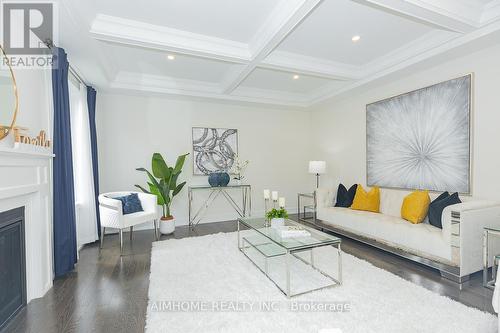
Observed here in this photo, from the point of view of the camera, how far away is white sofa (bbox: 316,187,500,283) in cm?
243

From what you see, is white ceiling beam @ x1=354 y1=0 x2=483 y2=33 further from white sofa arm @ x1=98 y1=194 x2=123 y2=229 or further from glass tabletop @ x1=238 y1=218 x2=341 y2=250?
white sofa arm @ x1=98 y1=194 x2=123 y2=229

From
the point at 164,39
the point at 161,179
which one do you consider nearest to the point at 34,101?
the point at 164,39

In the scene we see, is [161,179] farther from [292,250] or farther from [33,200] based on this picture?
[292,250]

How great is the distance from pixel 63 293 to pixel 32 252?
0.48 metres

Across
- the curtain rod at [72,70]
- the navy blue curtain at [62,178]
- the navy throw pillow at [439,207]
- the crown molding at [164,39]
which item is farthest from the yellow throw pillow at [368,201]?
the curtain rod at [72,70]

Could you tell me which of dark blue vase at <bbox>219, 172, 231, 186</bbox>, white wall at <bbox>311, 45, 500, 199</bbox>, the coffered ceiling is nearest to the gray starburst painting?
white wall at <bbox>311, 45, 500, 199</bbox>

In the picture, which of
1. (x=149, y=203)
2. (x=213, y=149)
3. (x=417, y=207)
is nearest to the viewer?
(x=417, y=207)

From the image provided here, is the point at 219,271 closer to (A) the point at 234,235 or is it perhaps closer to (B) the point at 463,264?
(A) the point at 234,235

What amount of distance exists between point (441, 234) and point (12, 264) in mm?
4045

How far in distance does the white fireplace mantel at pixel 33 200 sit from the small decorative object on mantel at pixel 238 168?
3.25 m

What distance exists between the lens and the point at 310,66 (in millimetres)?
3828

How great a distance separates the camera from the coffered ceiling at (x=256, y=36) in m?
2.49

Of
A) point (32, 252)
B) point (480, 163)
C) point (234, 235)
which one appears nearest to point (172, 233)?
point (234, 235)

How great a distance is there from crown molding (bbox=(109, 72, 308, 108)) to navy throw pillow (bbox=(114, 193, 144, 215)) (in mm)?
1863
